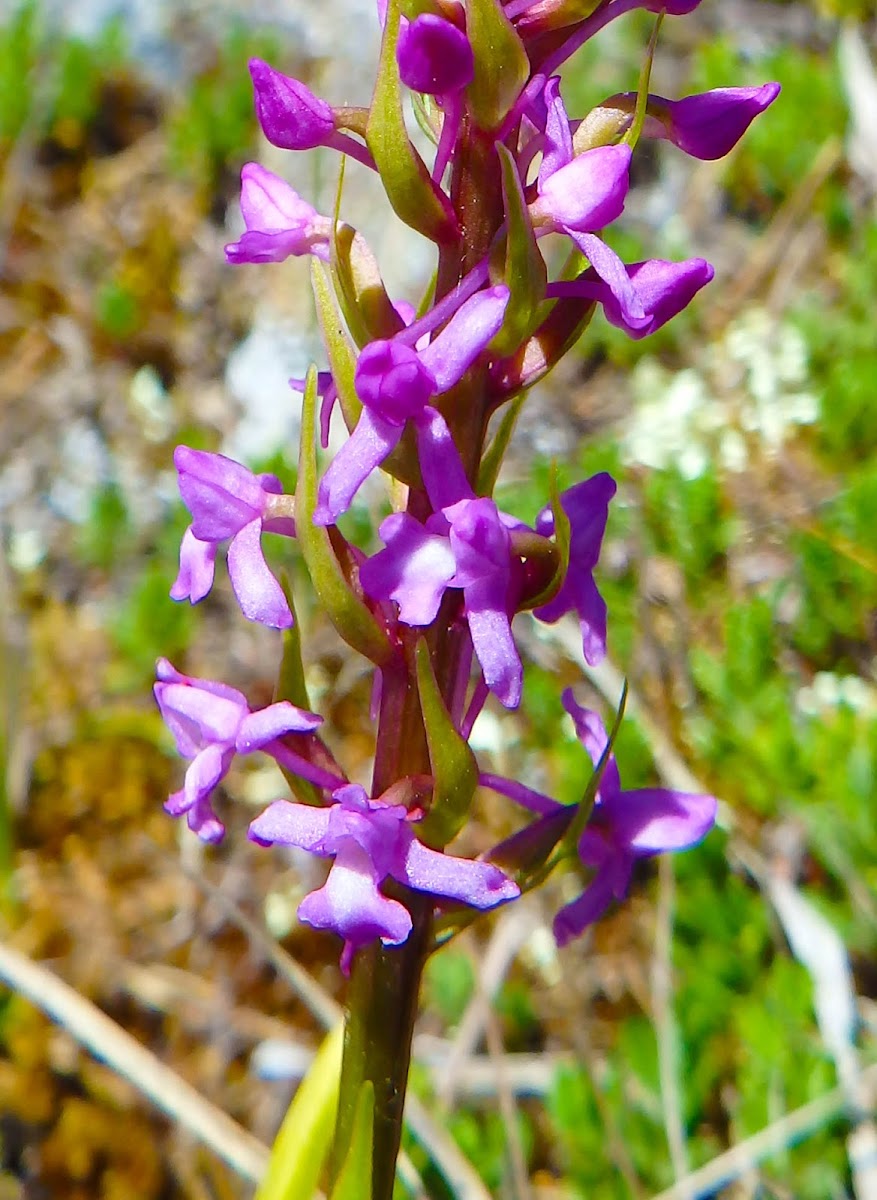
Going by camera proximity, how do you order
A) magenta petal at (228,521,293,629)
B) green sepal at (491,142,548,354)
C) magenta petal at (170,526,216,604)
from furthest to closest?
magenta petal at (170,526,216,604), magenta petal at (228,521,293,629), green sepal at (491,142,548,354)

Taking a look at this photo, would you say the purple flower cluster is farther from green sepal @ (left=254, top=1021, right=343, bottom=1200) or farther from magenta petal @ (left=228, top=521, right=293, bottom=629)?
green sepal @ (left=254, top=1021, right=343, bottom=1200)

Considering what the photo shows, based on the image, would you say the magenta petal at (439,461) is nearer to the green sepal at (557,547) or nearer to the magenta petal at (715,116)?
the green sepal at (557,547)

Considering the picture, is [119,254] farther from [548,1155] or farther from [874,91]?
[548,1155]

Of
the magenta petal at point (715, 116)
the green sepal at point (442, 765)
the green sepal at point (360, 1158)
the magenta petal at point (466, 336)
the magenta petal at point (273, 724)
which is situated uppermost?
the magenta petal at point (715, 116)

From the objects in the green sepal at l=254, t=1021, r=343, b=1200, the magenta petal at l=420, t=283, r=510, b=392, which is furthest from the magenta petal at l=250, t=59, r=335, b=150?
the green sepal at l=254, t=1021, r=343, b=1200

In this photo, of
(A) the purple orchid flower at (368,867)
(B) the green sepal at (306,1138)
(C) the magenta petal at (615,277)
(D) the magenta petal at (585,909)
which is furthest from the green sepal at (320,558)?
(B) the green sepal at (306,1138)

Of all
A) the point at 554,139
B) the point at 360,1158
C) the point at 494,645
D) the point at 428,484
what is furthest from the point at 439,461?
the point at 360,1158

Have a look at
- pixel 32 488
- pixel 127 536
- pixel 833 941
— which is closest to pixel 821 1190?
pixel 833 941
